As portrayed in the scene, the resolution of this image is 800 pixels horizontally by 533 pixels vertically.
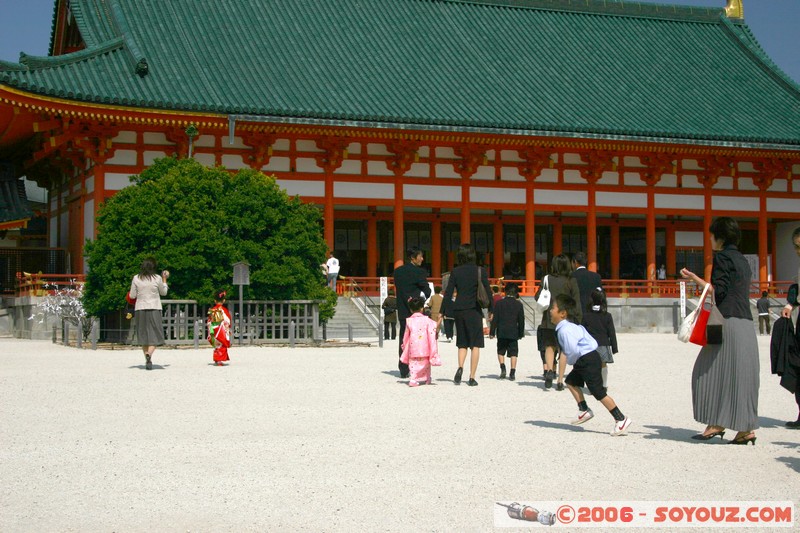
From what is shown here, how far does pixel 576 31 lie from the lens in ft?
104

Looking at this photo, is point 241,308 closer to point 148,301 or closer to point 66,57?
point 148,301

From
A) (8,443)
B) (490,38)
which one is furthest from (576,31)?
(8,443)

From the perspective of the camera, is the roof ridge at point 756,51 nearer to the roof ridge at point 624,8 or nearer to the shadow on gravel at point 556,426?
the roof ridge at point 624,8

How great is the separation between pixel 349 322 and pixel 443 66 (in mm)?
9140

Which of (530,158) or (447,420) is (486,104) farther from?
(447,420)

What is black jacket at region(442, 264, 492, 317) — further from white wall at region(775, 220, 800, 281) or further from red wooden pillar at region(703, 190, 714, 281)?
white wall at region(775, 220, 800, 281)

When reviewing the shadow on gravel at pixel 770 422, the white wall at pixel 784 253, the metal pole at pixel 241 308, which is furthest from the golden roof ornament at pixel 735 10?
the shadow on gravel at pixel 770 422

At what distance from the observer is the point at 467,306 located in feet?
35.9

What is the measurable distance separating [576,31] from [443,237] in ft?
27.9

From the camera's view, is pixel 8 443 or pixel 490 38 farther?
pixel 490 38

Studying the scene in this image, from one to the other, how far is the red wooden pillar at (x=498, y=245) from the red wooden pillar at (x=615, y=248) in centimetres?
377

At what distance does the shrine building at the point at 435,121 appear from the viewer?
22.9 metres

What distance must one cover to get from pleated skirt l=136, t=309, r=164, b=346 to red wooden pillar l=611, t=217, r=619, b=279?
2078 centimetres

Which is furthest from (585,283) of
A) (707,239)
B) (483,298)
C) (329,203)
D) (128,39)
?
(707,239)
